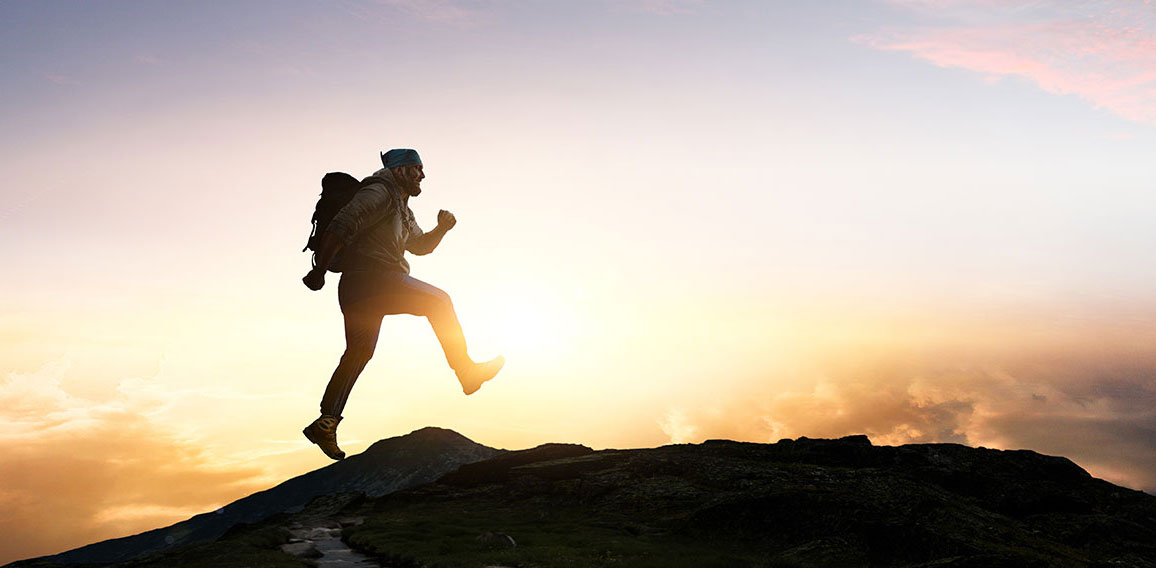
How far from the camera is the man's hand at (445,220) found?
7797 millimetres

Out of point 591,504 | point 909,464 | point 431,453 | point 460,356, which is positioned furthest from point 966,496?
point 431,453

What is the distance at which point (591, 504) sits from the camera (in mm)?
59094

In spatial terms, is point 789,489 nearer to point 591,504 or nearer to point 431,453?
point 591,504

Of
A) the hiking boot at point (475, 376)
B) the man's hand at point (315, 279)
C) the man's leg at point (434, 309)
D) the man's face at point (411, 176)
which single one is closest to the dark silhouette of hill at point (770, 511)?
the hiking boot at point (475, 376)

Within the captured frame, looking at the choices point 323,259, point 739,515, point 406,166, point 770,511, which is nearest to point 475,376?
point 323,259

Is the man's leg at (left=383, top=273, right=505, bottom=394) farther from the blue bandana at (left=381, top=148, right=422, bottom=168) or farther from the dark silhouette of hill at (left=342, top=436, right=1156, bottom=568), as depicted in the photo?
the dark silhouette of hill at (left=342, top=436, right=1156, bottom=568)

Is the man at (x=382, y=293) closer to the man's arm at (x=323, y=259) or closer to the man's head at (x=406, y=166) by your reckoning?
the man's head at (x=406, y=166)

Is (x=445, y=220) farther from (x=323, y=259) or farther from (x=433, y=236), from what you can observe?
(x=323, y=259)

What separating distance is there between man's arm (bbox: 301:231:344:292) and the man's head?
939 millimetres

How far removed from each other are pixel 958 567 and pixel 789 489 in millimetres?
20611

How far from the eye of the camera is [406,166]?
6.91m

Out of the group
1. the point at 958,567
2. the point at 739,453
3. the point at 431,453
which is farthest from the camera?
the point at 431,453

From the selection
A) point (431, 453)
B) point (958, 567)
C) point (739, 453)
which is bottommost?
point (958, 567)

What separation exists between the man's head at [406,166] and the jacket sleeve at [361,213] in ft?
0.77
